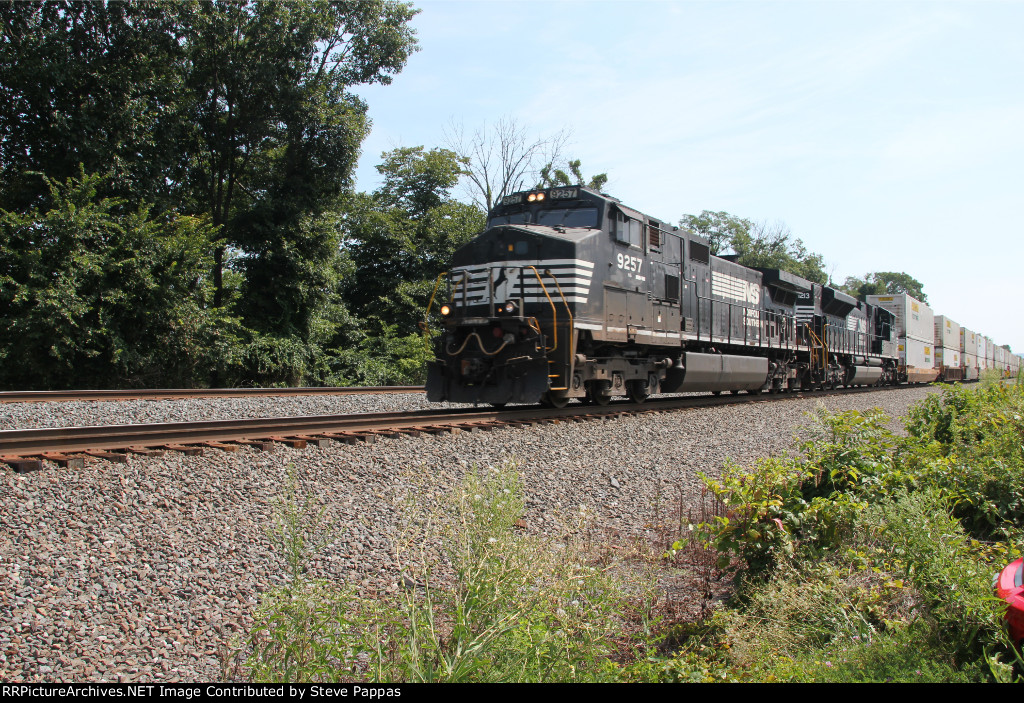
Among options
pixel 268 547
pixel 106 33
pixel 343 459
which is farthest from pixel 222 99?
pixel 268 547

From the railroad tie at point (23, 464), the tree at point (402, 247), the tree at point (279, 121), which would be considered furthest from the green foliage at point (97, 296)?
the railroad tie at point (23, 464)

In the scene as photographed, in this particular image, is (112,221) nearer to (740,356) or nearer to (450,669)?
(740,356)

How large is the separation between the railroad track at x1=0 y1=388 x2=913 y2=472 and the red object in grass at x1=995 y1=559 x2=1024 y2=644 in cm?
530

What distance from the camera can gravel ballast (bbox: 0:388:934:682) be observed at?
2.92m

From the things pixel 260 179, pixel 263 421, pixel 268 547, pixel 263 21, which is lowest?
pixel 268 547

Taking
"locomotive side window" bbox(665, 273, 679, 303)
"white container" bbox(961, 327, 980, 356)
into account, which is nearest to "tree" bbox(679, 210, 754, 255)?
"white container" bbox(961, 327, 980, 356)

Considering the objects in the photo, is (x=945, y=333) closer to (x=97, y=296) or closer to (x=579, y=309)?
(x=579, y=309)

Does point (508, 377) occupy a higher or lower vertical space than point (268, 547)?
higher

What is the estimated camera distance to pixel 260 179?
2355 cm

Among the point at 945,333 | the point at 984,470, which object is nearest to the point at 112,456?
the point at 984,470

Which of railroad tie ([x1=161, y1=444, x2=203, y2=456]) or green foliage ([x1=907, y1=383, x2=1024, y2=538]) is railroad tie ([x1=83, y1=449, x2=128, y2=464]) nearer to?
railroad tie ([x1=161, y1=444, x2=203, y2=456])

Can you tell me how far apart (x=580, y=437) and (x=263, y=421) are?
140 inches

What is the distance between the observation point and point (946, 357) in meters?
33.7

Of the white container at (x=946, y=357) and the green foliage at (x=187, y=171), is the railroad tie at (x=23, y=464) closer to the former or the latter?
the green foliage at (x=187, y=171)
